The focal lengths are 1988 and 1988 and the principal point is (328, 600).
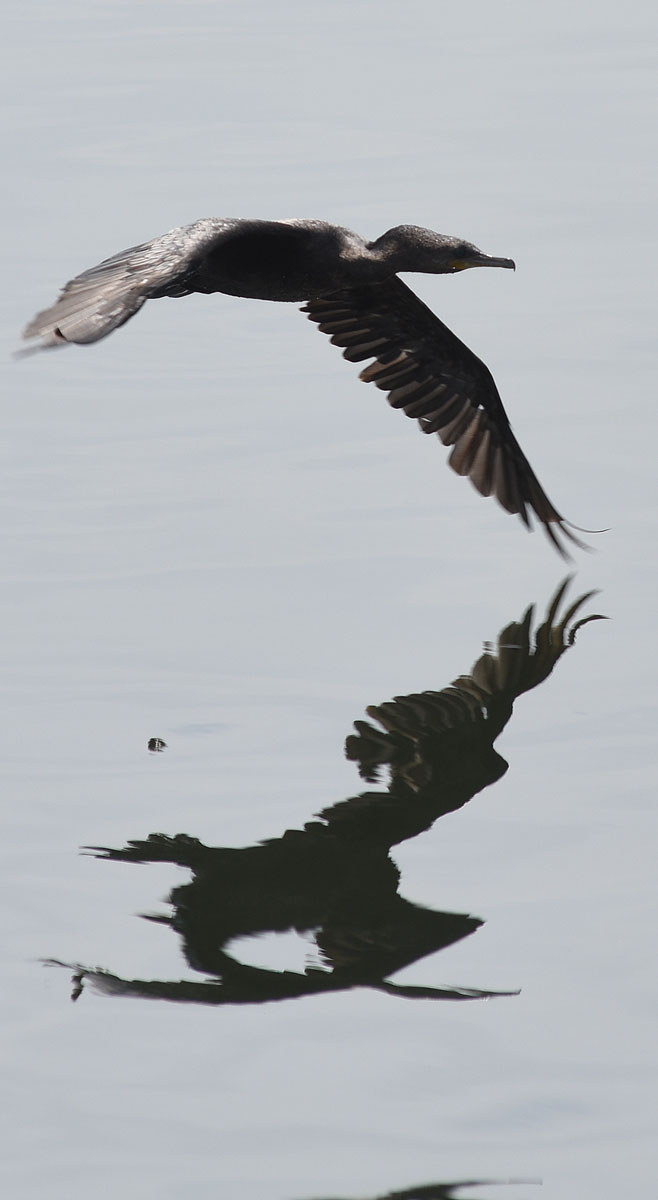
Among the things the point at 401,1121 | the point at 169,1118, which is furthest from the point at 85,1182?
the point at 401,1121

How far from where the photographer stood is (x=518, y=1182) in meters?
4.56

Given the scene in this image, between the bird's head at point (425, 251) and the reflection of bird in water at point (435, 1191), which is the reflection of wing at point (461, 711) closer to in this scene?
the bird's head at point (425, 251)

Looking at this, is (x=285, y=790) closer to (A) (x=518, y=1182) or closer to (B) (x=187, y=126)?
(A) (x=518, y=1182)

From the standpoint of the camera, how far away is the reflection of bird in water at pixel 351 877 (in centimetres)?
537

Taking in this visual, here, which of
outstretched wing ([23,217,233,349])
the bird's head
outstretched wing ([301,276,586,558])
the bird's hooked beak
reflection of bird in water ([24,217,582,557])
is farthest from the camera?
outstretched wing ([301,276,586,558])

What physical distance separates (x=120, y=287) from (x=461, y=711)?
189 centimetres

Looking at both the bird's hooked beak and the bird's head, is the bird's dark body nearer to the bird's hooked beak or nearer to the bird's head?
the bird's head

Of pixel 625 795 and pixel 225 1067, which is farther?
pixel 625 795

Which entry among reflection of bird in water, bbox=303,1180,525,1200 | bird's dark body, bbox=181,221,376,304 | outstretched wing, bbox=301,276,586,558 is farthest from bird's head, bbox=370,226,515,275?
reflection of bird in water, bbox=303,1180,525,1200

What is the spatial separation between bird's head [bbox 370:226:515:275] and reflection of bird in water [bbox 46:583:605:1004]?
2140 millimetres

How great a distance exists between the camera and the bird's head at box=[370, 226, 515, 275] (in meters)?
8.38

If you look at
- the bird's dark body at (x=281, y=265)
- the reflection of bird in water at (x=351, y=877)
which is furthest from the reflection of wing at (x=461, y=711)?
the bird's dark body at (x=281, y=265)

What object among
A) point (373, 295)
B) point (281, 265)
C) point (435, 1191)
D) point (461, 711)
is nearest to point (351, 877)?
point (461, 711)

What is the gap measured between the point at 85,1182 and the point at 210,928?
46.2 inches
